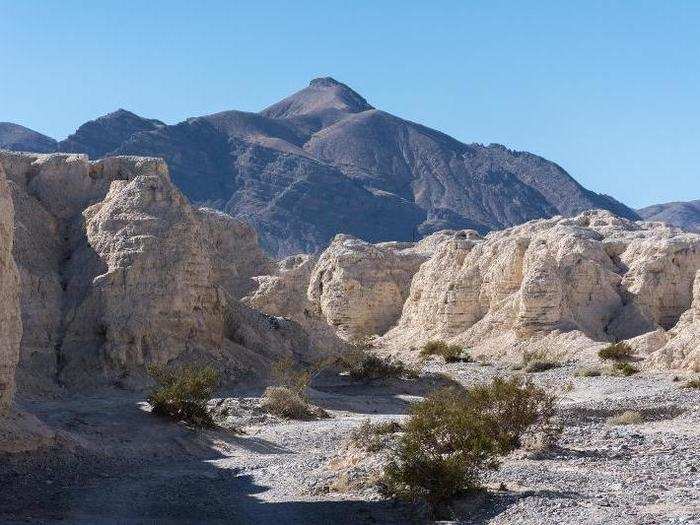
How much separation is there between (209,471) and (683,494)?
24.3 feet

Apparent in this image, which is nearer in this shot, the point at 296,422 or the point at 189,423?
the point at 189,423

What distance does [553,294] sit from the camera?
1549 inches

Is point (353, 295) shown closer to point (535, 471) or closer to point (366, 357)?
point (366, 357)

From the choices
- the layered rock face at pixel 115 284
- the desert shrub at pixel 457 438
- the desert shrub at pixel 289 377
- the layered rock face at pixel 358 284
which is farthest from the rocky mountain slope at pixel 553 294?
the desert shrub at pixel 457 438

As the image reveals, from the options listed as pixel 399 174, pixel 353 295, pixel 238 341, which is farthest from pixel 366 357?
pixel 399 174

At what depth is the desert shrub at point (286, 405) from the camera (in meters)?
23.4

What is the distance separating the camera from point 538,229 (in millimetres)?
49125

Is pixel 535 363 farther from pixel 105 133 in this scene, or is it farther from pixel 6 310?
pixel 105 133

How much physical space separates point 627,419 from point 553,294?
1755cm

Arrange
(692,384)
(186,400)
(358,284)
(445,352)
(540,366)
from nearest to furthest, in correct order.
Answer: (186,400) → (692,384) → (540,366) → (445,352) → (358,284)

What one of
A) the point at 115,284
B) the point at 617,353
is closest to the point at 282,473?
the point at 115,284

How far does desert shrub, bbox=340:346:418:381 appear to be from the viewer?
1200 inches

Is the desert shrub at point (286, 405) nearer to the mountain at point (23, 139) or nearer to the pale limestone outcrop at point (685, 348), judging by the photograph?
the pale limestone outcrop at point (685, 348)

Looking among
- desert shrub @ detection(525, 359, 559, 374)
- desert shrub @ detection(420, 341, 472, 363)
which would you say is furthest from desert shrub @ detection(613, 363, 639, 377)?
desert shrub @ detection(420, 341, 472, 363)
